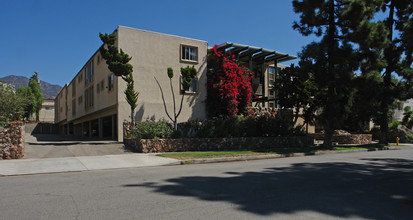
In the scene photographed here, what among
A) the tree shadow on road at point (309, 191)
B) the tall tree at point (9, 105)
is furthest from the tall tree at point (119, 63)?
the tree shadow on road at point (309, 191)

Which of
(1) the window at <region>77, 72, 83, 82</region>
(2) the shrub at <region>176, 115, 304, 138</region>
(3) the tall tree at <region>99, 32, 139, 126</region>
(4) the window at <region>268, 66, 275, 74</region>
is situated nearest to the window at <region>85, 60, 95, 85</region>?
(1) the window at <region>77, 72, 83, 82</region>

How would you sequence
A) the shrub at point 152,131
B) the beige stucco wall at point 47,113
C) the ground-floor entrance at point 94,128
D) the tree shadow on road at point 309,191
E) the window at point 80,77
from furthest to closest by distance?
1. the beige stucco wall at point 47,113
2. the window at point 80,77
3. the ground-floor entrance at point 94,128
4. the shrub at point 152,131
5. the tree shadow on road at point 309,191

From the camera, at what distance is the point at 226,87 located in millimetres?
22500

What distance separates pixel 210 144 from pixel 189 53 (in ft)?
29.6

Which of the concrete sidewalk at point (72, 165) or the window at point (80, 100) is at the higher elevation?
the window at point (80, 100)

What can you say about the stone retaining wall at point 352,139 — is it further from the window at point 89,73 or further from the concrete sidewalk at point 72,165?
the window at point 89,73

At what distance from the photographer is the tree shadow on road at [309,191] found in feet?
16.7

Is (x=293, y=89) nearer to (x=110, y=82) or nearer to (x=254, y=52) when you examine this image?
(x=254, y=52)

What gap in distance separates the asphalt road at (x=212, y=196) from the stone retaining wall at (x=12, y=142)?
472cm

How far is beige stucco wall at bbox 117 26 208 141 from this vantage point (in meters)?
20.5

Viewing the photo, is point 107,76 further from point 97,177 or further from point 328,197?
point 328,197

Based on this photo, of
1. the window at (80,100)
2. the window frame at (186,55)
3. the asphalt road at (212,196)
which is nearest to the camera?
the asphalt road at (212,196)

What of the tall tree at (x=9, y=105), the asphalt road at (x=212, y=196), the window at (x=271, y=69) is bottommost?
the asphalt road at (x=212, y=196)

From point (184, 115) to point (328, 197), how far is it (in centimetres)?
1734
